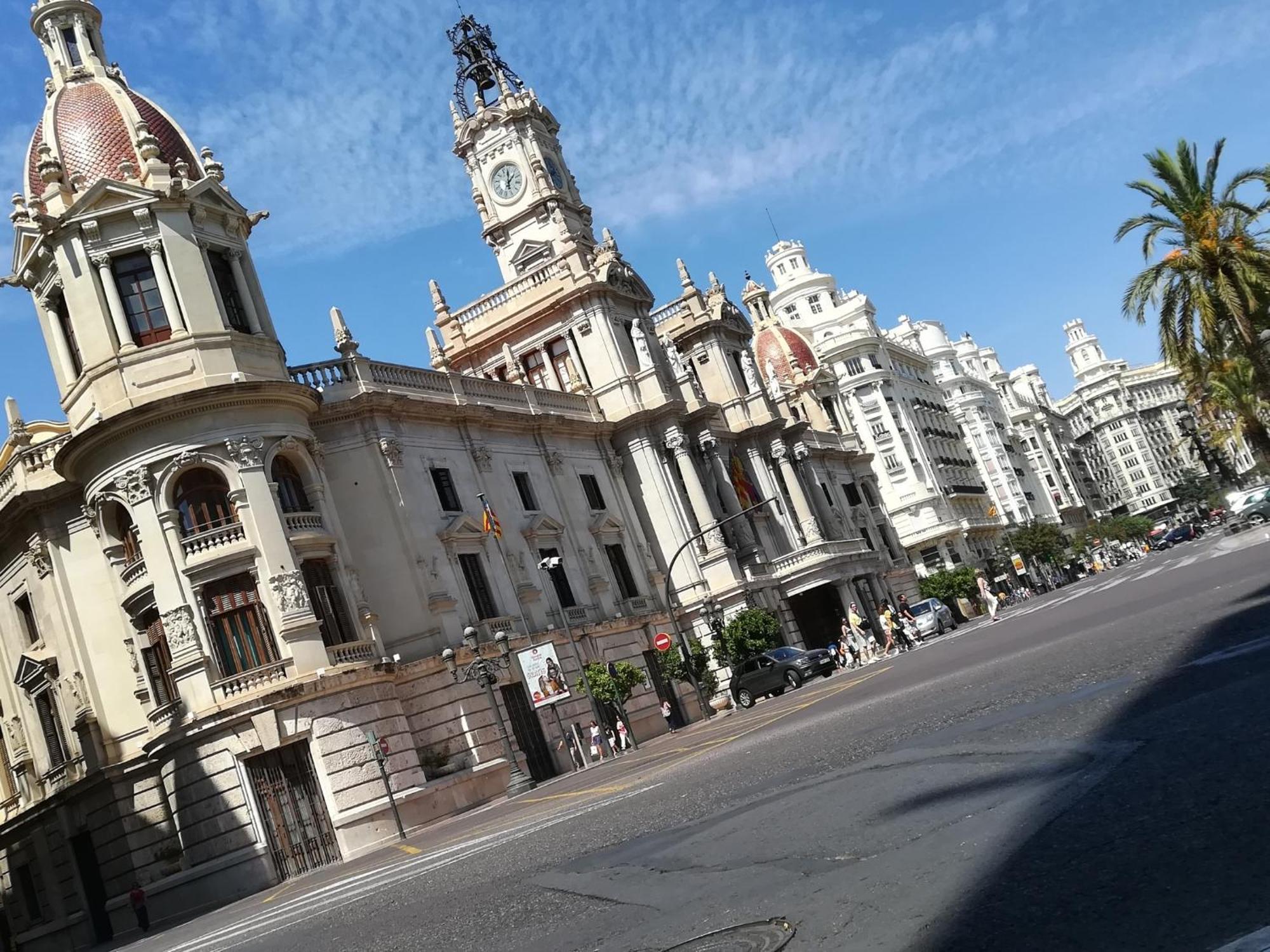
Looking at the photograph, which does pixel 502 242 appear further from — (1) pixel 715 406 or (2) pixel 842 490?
(2) pixel 842 490

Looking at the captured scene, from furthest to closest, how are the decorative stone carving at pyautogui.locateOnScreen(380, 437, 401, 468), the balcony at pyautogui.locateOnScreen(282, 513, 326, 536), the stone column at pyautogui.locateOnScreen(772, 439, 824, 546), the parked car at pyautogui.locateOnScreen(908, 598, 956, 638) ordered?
the stone column at pyautogui.locateOnScreen(772, 439, 824, 546) < the parked car at pyautogui.locateOnScreen(908, 598, 956, 638) < the decorative stone carving at pyautogui.locateOnScreen(380, 437, 401, 468) < the balcony at pyautogui.locateOnScreen(282, 513, 326, 536)

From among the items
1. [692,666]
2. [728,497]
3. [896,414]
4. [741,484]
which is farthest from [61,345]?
[896,414]

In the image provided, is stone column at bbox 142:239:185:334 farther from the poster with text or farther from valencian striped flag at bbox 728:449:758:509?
valencian striped flag at bbox 728:449:758:509

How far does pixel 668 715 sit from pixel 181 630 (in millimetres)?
16667

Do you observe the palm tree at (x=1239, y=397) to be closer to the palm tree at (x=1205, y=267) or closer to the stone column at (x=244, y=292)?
the palm tree at (x=1205, y=267)

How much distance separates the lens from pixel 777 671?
125 ft

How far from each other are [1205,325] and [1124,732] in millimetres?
21993

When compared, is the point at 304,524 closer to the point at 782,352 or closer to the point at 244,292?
the point at 244,292

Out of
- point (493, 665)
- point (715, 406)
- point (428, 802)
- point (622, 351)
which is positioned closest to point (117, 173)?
point (493, 665)

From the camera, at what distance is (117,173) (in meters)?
31.8

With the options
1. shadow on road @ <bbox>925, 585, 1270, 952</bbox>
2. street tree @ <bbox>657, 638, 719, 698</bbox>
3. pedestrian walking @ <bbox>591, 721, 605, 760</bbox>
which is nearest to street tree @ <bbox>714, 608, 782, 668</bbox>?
→ street tree @ <bbox>657, 638, 719, 698</bbox>

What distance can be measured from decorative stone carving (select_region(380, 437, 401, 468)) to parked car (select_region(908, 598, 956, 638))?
2686 centimetres

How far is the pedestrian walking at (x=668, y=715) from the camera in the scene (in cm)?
3881

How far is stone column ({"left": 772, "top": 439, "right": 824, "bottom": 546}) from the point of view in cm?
5659
